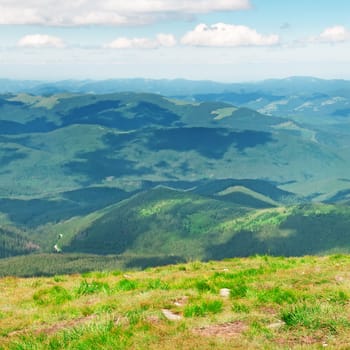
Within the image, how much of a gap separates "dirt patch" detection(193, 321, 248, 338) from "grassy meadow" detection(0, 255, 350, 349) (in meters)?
0.04

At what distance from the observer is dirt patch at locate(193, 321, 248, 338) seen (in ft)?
71.8

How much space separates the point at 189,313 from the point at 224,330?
265cm

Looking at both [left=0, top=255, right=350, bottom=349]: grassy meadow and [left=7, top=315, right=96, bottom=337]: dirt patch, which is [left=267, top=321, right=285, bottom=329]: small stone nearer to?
[left=0, top=255, right=350, bottom=349]: grassy meadow

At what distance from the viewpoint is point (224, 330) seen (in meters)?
22.5

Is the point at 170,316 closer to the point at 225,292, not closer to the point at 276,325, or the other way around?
the point at 276,325

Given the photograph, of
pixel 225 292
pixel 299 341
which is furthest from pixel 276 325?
pixel 225 292

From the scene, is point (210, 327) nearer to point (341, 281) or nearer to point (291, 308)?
point (291, 308)

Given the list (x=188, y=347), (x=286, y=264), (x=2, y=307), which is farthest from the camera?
(x=286, y=264)

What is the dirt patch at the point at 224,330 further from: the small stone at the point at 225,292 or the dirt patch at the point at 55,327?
the dirt patch at the point at 55,327

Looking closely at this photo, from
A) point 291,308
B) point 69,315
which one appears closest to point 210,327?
point 291,308

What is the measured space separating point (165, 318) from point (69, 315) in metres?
5.42

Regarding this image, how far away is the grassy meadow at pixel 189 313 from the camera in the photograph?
2094 cm

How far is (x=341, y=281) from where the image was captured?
31.5 meters

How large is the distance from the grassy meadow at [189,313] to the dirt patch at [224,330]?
0.14ft
